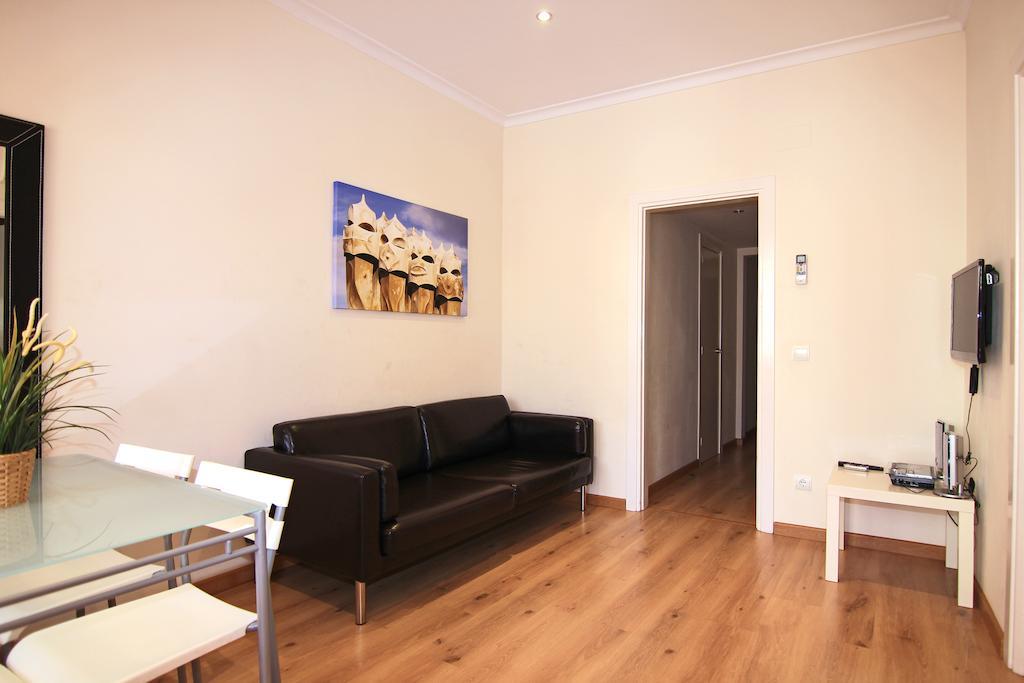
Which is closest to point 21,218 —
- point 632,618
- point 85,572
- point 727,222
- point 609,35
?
point 85,572

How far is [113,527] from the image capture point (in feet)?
4.47

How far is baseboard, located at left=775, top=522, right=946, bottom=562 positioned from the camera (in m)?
3.36

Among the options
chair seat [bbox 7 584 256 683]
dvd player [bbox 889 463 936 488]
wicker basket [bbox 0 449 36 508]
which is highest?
wicker basket [bbox 0 449 36 508]

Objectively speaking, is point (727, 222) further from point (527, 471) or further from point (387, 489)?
point (387, 489)

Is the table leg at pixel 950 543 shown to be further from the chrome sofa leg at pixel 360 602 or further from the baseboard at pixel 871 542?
the chrome sofa leg at pixel 360 602

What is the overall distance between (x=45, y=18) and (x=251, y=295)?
52.4 inches

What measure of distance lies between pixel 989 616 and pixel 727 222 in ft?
14.3

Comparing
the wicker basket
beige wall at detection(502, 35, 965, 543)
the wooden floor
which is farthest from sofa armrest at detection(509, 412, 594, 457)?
the wicker basket

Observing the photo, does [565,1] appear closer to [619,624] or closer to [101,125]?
[101,125]

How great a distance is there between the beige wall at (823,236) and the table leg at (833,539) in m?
0.63

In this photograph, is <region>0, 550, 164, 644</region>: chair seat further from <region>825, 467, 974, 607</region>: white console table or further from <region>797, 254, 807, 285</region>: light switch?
<region>797, 254, 807, 285</region>: light switch

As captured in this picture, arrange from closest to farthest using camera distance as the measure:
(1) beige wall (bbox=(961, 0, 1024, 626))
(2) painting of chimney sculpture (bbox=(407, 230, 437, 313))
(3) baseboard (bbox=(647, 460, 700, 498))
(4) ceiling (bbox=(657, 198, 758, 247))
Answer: (1) beige wall (bbox=(961, 0, 1024, 626)) → (2) painting of chimney sculpture (bbox=(407, 230, 437, 313)) → (3) baseboard (bbox=(647, 460, 700, 498)) → (4) ceiling (bbox=(657, 198, 758, 247))

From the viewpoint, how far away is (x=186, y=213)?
2723 millimetres

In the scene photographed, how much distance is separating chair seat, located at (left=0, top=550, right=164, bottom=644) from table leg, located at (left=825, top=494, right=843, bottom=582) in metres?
3.04
